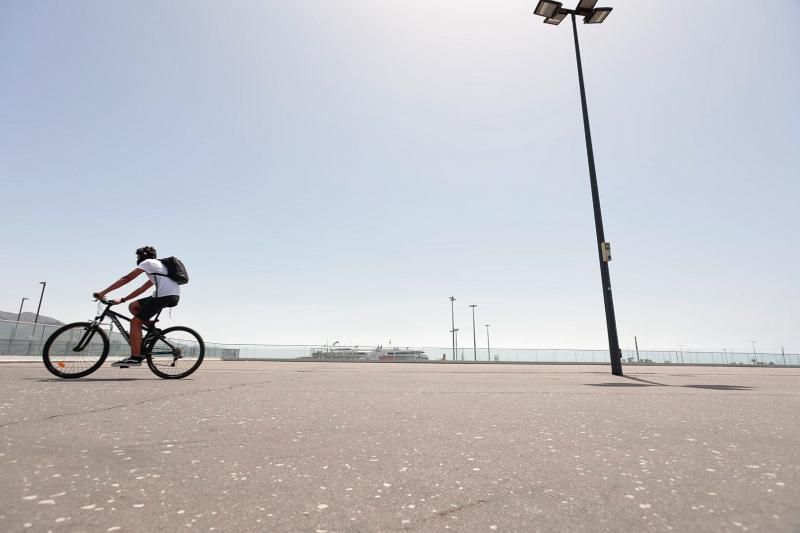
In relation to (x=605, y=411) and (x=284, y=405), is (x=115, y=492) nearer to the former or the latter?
(x=284, y=405)

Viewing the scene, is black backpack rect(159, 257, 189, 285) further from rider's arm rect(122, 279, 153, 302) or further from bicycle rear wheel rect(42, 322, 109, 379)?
bicycle rear wheel rect(42, 322, 109, 379)

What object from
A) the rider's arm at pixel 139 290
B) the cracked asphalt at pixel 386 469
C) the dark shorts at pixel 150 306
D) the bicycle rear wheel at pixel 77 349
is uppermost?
the rider's arm at pixel 139 290

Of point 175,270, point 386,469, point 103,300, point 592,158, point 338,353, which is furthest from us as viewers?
point 338,353

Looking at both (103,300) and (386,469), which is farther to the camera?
(103,300)

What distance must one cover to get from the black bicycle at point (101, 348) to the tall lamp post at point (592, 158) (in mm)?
8984

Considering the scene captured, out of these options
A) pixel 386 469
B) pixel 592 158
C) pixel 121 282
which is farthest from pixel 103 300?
pixel 592 158

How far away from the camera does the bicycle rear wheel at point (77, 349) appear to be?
571cm

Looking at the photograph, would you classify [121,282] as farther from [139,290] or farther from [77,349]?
[77,349]

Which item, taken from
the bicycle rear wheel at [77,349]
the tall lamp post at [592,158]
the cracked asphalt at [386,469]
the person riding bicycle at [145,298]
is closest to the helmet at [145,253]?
the person riding bicycle at [145,298]

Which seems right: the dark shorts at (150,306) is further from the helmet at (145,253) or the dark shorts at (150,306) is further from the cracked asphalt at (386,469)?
the cracked asphalt at (386,469)

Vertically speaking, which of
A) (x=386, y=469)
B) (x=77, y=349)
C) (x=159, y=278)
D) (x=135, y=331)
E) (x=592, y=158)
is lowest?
(x=386, y=469)

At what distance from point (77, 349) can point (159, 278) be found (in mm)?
1565

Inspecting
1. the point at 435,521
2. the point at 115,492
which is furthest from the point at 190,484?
the point at 435,521

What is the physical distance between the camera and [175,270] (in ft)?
20.7
